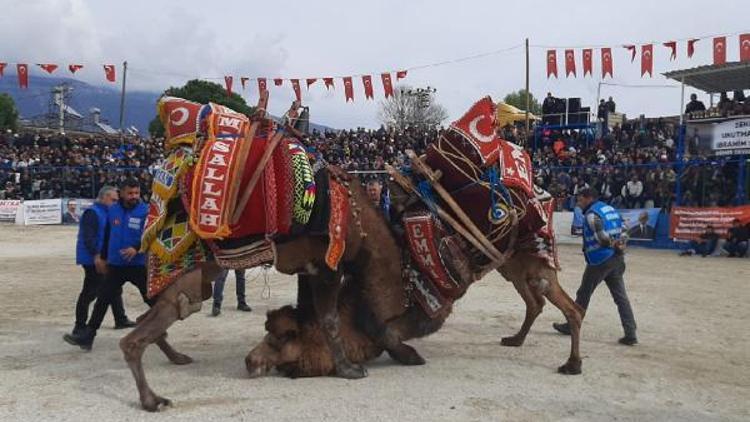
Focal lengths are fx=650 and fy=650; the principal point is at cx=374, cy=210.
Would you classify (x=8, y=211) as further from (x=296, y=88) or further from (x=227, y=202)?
(x=227, y=202)

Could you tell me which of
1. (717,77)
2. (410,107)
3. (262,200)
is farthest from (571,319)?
(410,107)

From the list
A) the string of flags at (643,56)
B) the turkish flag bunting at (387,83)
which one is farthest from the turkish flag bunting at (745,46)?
the turkish flag bunting at (387,83)

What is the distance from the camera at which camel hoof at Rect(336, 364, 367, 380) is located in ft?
18.3

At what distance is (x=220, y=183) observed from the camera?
495cm

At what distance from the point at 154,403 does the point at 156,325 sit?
57cm

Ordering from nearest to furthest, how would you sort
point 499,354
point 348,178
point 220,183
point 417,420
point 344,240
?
point 417,420
point 220,183
point 344,240
point 348,178
point 499,354

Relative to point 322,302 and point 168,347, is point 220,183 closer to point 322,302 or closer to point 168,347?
point 322,302

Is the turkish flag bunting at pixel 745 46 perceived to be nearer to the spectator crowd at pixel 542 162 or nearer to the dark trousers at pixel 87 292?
the spectator crowd at pixel 542 162

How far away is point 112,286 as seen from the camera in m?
6.95

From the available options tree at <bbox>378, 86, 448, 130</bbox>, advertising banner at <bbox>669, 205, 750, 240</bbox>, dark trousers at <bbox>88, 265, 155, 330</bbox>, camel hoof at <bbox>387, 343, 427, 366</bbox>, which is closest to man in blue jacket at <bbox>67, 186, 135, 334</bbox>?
dark trousers at <bbox>88, 265, 155, 330</bbox>

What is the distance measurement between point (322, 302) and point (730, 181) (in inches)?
624

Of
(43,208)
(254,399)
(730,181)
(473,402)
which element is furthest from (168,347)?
(43,208)

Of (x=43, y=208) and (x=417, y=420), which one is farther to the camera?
(x=43, y=208)

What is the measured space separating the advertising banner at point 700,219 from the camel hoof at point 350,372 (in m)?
14.7
